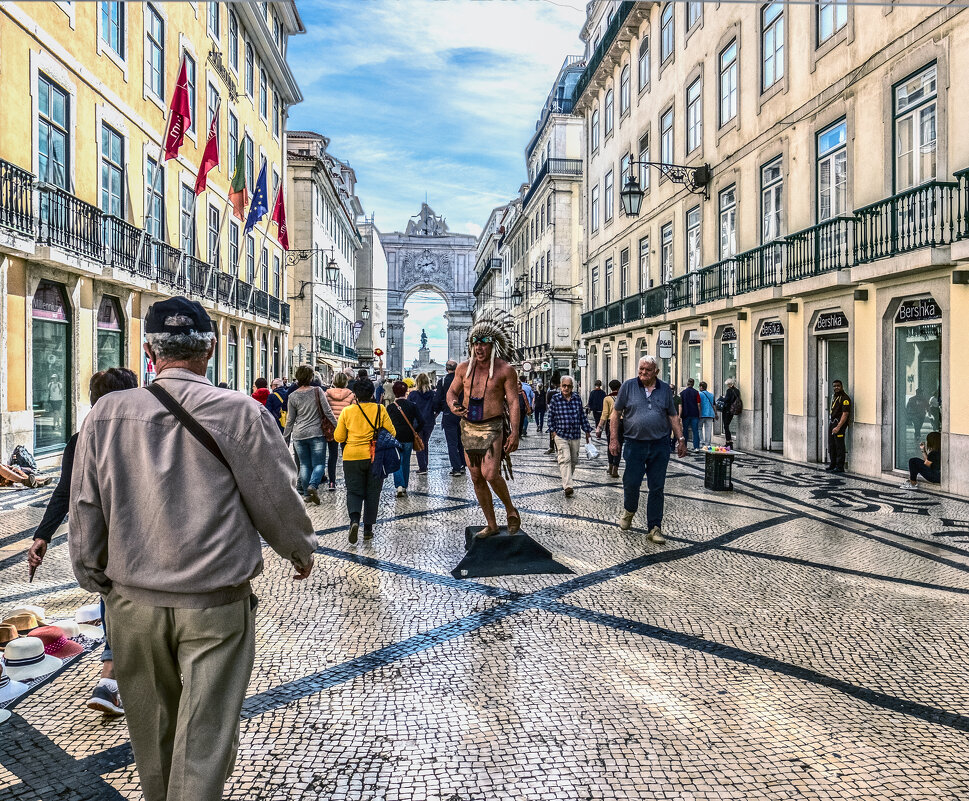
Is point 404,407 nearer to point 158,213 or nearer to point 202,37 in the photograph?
point 158,213

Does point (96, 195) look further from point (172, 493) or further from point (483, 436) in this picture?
point (172, 493)

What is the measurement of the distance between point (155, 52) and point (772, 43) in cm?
1360

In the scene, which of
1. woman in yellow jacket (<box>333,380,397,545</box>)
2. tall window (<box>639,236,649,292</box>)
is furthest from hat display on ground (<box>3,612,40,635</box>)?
tall window (<box>639,236,649,292</box>)

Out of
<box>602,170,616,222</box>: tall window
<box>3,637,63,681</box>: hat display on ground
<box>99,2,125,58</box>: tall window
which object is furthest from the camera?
<box>602,170,616,222</box>: tall window

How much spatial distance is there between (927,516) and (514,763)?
7.19 m

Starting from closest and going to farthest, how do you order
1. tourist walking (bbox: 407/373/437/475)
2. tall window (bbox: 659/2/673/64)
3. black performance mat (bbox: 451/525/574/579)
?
black performance mat (bbox: 451/525/574/579) → tourist walking (bbox: 407/373/437/475) → tall window (bbox: 659/2/673/64)

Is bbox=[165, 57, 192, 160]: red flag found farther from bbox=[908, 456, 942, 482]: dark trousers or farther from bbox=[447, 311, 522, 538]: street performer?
bbox=[908, 456, 942, 482]: dark trousers

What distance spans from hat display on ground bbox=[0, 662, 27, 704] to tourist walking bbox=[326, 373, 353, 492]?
16.1 feet

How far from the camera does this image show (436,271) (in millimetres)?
99562

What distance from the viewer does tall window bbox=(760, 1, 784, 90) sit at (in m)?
15.0

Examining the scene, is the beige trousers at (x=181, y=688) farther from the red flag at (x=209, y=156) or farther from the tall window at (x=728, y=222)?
the tall window at (x=728, y=222)

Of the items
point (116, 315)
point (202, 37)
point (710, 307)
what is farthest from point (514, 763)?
point (202, 37)

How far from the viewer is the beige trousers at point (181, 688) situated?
6.61 feet

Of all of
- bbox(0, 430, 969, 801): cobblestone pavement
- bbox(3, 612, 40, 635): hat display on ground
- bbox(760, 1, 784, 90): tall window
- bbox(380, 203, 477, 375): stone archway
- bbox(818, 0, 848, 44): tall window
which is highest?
bbox(380, 203, 477, 375): stone archway
